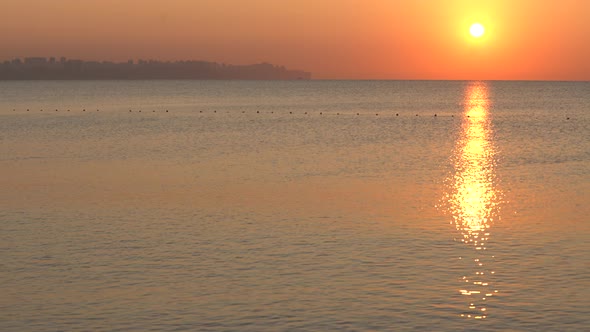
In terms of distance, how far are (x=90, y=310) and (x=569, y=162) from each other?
4353cm

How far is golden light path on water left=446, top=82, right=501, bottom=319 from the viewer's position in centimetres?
2336

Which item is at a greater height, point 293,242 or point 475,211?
point 475,211

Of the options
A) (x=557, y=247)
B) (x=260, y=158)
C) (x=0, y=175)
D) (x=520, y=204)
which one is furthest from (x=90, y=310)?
(x=260, y=158)

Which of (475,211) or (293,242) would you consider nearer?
(293,242)

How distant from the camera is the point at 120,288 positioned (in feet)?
77.7

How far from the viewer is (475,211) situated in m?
36.4

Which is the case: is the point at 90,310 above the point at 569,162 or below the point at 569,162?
below

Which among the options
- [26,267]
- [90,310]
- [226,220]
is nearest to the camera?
[90,310]

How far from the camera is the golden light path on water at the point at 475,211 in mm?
23359

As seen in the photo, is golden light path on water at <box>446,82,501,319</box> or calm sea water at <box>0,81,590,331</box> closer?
calm sea water at <box>0,81,590,331</box>

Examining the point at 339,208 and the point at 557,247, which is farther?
the point at 339,208

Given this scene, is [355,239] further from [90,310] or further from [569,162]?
[569,162]

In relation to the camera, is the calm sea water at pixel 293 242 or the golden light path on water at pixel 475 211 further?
the golden light path on water at pixel 475 211

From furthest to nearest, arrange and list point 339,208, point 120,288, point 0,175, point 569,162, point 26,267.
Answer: point 569,162 → point 0,175 → point 339,208 → point 26,267 → point 120,288
